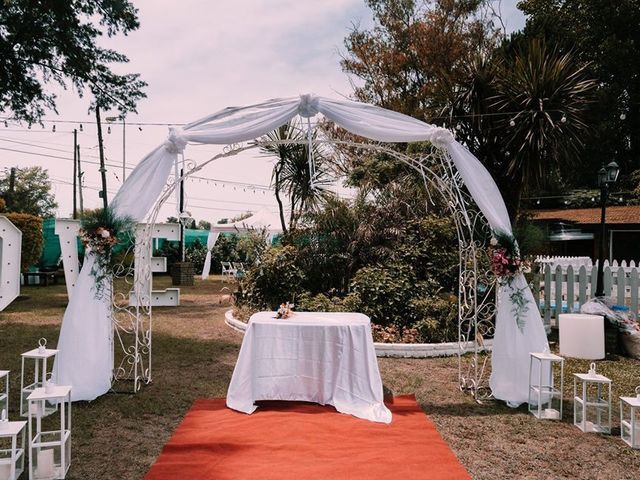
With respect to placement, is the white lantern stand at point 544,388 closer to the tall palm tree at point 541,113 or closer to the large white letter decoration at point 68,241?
the tall palm tree at point 541,113

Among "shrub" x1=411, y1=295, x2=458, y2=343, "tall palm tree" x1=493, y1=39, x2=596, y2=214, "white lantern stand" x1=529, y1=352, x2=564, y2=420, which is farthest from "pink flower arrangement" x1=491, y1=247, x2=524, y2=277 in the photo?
"tall palm tree" x1=493, y1=39, x2=596, y2=214

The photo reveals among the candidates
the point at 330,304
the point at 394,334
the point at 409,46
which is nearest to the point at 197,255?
the point at 409,46

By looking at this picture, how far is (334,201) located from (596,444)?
6647 millimetres

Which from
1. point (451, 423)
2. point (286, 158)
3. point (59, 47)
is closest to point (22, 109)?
point (59, 47)

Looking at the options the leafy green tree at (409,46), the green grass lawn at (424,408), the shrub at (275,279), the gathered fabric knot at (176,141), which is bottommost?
the green grass lawn at (424,408)

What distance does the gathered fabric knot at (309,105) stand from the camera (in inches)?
205

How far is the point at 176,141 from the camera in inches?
213

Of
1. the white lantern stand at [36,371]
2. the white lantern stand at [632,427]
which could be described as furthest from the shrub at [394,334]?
the white lantern stand at [36,371]

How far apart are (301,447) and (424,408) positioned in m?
1.55

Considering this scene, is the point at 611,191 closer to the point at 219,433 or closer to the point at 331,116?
the point at 331,116

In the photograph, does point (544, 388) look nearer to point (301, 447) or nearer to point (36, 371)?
point (301, 447)

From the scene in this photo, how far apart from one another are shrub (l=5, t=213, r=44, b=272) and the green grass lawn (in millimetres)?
6025

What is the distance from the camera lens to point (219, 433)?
14.0ft

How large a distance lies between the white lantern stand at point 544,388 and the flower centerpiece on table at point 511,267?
405 mm
